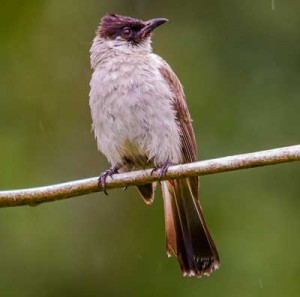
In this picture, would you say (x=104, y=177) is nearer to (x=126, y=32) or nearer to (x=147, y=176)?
(x=147, y=176)

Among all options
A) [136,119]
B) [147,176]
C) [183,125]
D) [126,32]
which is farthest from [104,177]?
[126,32]

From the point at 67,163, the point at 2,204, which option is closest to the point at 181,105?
the point at 2,204

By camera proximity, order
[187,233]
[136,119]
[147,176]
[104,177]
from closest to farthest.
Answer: [147,176] → [104,177] → [136,119] → [187,233]

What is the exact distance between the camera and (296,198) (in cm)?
1086

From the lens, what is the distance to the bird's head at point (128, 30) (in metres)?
7.89

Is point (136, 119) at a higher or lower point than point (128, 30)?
lower

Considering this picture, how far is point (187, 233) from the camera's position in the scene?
7.57 meters

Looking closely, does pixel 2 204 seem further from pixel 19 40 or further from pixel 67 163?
pixel 19 40

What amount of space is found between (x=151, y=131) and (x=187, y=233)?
2.36ft

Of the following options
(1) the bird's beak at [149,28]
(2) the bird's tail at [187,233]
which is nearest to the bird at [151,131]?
(2) the bird's tail at [187,233]

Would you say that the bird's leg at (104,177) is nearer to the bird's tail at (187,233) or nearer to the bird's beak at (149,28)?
the bird's tail at (187,233)

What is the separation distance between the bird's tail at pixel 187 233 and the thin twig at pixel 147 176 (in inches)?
32.9

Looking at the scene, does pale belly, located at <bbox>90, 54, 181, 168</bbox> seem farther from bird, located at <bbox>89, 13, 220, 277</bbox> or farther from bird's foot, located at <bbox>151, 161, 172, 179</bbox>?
bird's foot, located at <bbox>151, 161, 172, 179</bbox>

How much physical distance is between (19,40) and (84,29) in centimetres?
89
